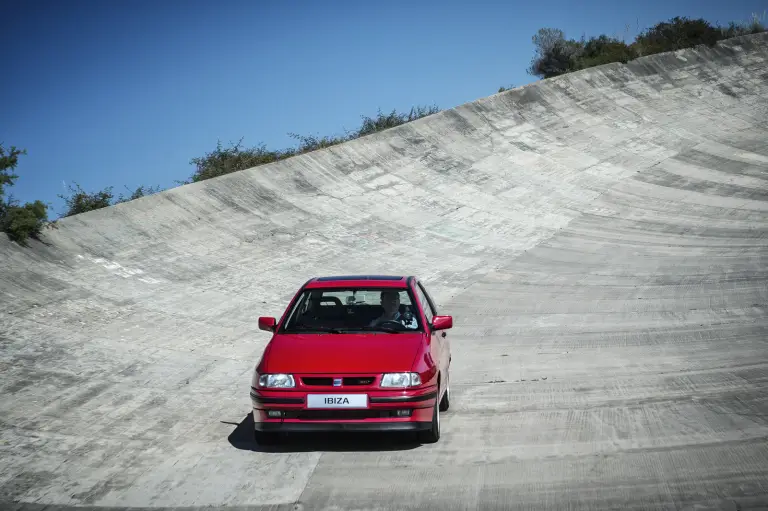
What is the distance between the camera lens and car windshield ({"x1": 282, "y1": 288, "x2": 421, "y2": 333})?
718cm

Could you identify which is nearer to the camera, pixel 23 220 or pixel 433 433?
pixel 433 433

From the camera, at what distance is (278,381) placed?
6.29 m

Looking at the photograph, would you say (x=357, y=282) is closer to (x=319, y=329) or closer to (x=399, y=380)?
(x=319, y=329)

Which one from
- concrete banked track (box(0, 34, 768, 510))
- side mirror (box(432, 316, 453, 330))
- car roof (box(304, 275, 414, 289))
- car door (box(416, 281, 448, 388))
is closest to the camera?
concrete banked track (box(0, 34, 768, 510))

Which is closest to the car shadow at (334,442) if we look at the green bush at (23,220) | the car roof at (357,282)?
the car roof at (357,282)

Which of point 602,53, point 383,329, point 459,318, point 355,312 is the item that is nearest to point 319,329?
point 355,312

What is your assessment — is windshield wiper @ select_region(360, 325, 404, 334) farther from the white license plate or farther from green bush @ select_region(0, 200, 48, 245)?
green bush @ select_region(0, 200, 48, 245)

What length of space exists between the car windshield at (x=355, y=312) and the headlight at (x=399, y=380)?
87 cm

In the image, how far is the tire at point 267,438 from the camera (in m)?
6.50

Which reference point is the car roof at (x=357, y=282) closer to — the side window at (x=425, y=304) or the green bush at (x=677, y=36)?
the side window at (x=425, y=304)

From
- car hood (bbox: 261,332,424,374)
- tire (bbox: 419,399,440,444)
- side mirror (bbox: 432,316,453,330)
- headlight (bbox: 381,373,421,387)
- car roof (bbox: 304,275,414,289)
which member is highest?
car roof (bbox: 304,275,414,289)

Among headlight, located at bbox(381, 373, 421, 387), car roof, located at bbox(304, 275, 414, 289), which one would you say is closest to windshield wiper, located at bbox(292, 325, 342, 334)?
car roof, located at bbox(304, 275, 414, 289)

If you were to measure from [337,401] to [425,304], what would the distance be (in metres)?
2.07

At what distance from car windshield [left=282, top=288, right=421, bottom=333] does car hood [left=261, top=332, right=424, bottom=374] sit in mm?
147
